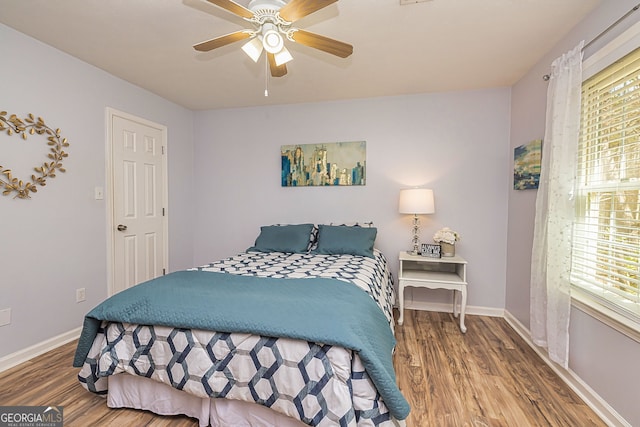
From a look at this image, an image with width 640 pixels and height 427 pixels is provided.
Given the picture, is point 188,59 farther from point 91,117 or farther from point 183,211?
point 183,211

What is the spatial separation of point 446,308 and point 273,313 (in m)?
2.42

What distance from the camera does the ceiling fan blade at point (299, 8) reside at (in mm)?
1366

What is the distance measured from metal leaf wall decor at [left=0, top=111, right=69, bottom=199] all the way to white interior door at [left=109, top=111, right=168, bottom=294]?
18.3 inches

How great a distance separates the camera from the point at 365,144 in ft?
10.9

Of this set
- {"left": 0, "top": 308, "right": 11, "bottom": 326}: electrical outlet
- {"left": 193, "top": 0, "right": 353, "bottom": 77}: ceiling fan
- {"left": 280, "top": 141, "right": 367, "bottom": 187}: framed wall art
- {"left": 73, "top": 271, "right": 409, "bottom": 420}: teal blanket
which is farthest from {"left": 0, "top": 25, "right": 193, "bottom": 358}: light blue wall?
{"left": 280, "top": 141, "right": 367, "bottom": 187}: framed wall art

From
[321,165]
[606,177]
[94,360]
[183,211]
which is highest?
[321,165]

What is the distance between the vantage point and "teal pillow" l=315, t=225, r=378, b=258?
2822mm

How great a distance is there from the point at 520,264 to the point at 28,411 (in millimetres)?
3710

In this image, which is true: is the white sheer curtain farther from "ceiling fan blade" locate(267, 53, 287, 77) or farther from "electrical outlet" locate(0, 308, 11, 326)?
"electrical outlet" locate(0, 308, 11, 326)

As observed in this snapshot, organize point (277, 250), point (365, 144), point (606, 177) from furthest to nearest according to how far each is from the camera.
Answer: point (365, 144), point (277, 250), point (606, 177)

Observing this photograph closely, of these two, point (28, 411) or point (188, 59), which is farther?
point (188, 59)

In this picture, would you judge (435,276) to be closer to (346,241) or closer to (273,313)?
(346,241)

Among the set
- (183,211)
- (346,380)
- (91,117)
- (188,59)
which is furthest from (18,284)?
(346,380)

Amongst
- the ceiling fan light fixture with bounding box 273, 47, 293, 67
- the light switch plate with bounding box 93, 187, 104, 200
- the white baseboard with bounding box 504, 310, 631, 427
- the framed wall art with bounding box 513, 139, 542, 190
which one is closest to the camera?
the white baseboard with bounding box 504, 310, 631, 427
